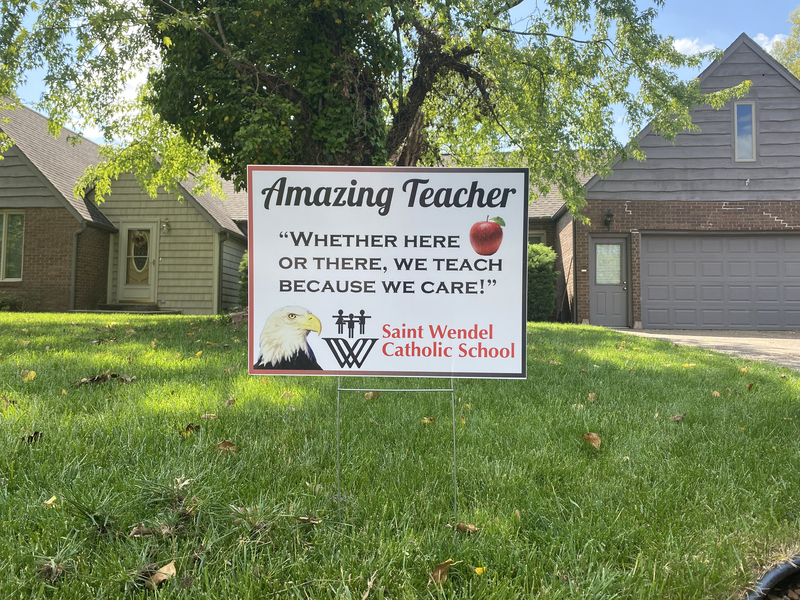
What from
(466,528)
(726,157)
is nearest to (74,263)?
(466,528)

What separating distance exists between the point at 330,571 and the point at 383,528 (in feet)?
0.87

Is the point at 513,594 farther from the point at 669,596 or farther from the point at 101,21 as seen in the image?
the point at 101,21

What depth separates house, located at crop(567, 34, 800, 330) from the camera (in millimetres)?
12445

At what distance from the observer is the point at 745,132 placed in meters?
12.7

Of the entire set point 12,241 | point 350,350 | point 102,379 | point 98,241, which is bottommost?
point 102,379

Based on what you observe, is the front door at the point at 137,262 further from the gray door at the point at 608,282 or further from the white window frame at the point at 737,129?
the white window frame at the point at 737,129

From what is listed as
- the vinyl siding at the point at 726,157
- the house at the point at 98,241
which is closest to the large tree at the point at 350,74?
the vinyl siding at the point at 726,157

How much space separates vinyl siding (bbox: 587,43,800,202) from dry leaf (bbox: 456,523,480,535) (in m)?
12.6

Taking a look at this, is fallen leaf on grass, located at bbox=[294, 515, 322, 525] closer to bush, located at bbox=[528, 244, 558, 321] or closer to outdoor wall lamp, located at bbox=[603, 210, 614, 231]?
bush, located at bbox=[528, 244, 558, 321]

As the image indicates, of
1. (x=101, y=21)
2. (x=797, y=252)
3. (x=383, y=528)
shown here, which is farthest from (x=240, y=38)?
(x=797, y=252)

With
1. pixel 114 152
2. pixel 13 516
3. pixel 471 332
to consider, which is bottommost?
pixel 13 516

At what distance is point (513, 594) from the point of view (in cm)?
143

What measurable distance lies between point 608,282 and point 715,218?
10.1 feet

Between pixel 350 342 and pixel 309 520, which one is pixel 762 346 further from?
pixel 309 520
